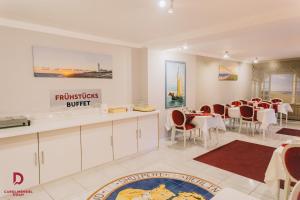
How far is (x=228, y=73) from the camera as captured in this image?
764 centimetres

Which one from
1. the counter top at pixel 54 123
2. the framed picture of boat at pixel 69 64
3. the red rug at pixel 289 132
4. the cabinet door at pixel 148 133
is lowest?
the red rug at pixel 289 132

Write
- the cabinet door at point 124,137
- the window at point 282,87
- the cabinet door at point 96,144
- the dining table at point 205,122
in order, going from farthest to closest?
the window at point 282,87 < the dining table at point 205,122 < the cabinet door at point 124,137 < the cabinet door at point 96,144

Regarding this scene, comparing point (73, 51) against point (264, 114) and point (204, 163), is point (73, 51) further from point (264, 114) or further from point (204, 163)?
point (264, 114)

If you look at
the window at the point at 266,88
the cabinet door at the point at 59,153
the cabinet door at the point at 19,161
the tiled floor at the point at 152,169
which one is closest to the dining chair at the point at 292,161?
the tiled floor at the point at 152,169

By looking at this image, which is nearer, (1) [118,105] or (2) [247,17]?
(2) [247,17]

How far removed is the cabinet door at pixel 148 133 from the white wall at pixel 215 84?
8.26 ft

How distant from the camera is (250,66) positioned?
9.02 metres

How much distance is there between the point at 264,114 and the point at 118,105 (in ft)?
13.3

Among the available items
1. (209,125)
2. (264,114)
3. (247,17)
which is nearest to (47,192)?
(209,125)

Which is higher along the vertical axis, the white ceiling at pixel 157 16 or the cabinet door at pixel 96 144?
the white ceiling at pixel 157 16

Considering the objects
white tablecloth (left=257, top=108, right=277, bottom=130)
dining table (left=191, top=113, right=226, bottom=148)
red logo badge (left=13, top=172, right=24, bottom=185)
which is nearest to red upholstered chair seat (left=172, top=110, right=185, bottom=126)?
dining table (left=191, top=113, right=226, bottom=148)

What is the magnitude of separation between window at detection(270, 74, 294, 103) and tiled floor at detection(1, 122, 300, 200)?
580 cm

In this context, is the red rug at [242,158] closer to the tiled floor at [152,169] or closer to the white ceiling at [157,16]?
the tiled floor at [152,169]

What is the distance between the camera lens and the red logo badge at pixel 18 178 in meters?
2.58
